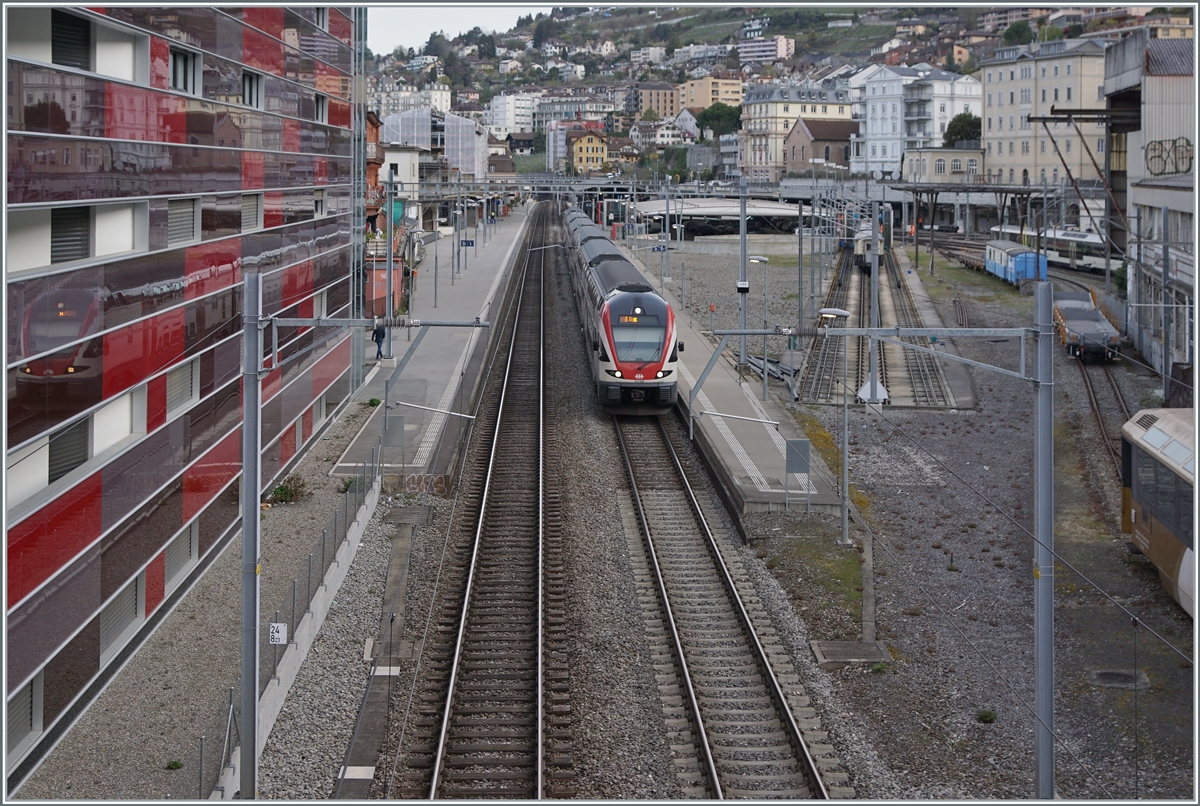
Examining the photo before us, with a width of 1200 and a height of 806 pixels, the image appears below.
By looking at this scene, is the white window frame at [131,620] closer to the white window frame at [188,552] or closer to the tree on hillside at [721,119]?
the white window frame at [188,552]

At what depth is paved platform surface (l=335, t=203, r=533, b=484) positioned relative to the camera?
2386cm

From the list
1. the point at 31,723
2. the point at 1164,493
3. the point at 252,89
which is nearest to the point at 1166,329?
the point at 1164,493

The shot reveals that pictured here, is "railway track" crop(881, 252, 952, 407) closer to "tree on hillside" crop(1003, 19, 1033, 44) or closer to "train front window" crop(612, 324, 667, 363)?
"train front window" crop(612, 324, 667, 363)

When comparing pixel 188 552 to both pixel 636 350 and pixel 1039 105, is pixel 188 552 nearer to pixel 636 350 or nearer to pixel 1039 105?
pixel 636 350

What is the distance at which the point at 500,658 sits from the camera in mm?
14945

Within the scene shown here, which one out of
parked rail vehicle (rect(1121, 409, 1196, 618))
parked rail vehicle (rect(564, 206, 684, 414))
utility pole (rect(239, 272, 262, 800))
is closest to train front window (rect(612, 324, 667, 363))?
parked rail vehicle (rect(564, 206, 684, 414))

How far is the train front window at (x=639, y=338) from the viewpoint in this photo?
27797 mm

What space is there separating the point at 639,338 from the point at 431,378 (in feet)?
27.6

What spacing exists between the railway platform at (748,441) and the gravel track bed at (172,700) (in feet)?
25.3

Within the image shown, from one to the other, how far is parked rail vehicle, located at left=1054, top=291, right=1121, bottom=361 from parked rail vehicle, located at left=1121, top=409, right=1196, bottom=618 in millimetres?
16912

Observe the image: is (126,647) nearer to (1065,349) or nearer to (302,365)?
(302,365)

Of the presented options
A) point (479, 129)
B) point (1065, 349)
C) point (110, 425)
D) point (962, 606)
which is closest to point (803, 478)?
point (962, 606)

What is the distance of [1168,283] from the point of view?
3384 centimetres

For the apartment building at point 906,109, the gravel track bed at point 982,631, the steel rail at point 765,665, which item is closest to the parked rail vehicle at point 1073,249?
the gravel track bed at point 982,631
